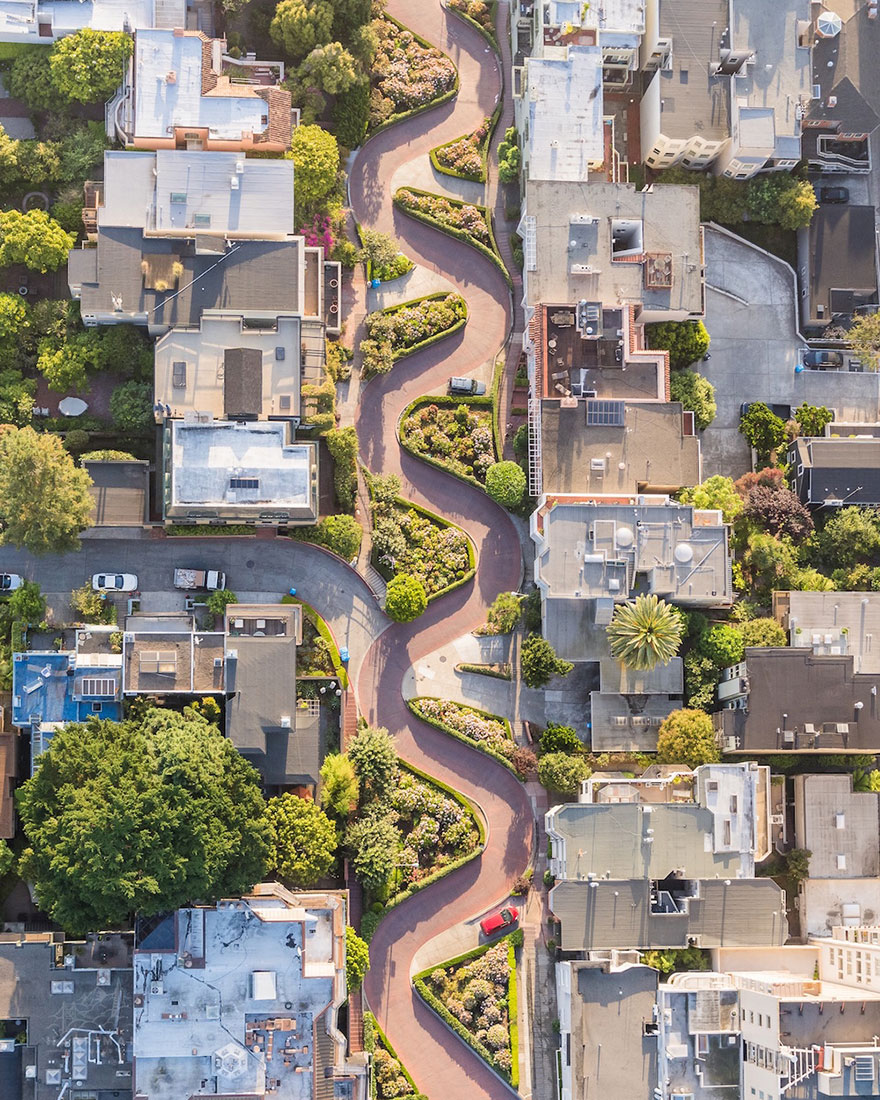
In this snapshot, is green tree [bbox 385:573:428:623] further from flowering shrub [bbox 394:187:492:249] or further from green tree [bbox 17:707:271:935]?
flowering shrub [bbox 394:187:492:249]

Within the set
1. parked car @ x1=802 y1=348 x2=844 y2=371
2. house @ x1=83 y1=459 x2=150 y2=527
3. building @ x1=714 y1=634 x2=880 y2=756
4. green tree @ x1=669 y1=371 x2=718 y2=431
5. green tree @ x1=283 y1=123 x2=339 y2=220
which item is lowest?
building @ x1=714 y1=634 x2=880 y2=756

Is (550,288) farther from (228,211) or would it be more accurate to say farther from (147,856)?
(147,856)

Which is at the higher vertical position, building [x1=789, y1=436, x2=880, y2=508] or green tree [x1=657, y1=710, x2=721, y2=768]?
building [x1=789, y1=436, x2=880, y2=508]

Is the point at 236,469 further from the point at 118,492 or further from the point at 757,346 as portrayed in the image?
the point at 757,346

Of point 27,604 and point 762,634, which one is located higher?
point 27,604

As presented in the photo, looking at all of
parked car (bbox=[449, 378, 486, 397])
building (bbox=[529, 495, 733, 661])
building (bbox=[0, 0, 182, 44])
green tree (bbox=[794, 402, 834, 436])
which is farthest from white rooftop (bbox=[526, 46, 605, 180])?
building (bbox=[0, 0, 182, 44])

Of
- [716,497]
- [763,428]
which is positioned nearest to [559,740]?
[716,497]

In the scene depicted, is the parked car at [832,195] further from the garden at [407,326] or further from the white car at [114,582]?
the white car at [114,582]

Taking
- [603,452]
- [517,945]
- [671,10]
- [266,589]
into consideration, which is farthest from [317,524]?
[671,10]
